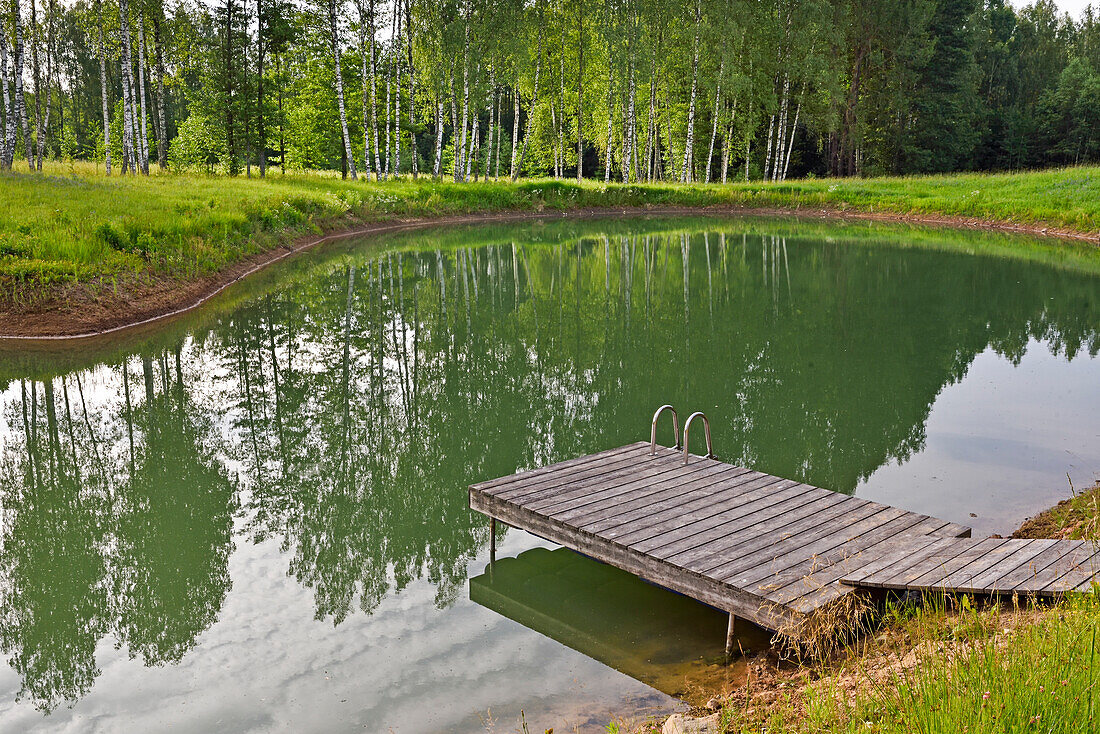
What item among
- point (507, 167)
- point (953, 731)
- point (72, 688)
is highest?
point (507, 167)

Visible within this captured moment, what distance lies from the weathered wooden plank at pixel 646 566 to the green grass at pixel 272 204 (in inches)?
508

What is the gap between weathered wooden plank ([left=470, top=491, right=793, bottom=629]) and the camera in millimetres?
5992

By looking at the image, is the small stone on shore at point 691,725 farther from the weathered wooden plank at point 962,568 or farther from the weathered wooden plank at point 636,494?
the weathered wooden plank at point 636,494

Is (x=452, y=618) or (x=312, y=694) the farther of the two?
(x=452, y=618)

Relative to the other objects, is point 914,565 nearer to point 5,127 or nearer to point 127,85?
point 5,127

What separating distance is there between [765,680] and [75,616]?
5.20 metres

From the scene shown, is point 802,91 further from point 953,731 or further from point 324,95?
point 953,731

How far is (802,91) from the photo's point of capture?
51.7 metres

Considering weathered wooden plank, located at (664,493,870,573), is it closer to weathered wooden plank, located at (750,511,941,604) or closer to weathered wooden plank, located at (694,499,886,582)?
weathered wooden plank, located at (694,499,886,582)

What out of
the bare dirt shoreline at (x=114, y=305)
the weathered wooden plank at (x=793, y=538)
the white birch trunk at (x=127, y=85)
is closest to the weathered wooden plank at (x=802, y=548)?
the weathered wooden plank at (x=793, y=538)

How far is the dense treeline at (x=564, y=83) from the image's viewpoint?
3984 centimetres

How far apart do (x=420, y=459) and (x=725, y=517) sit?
4.31 metres

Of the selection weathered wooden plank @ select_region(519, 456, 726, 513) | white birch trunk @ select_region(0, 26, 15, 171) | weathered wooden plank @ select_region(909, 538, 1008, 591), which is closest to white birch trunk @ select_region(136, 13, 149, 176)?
white birch trunk @ select_region(0, 26, 15, 171)

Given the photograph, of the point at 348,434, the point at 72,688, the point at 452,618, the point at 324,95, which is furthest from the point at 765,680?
the point at 324,95
